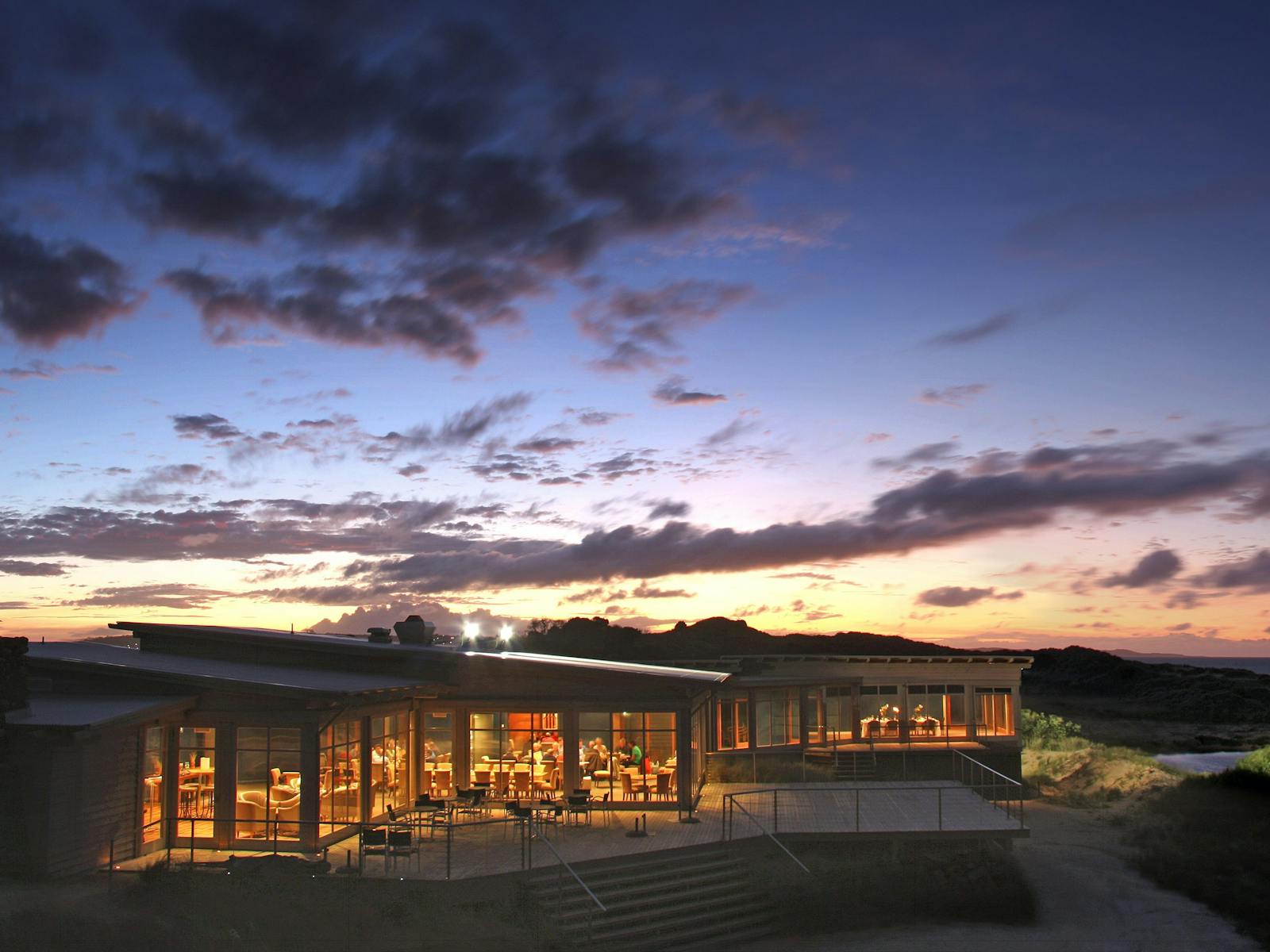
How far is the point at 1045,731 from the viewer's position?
1592 inches

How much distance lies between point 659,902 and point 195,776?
334 inches

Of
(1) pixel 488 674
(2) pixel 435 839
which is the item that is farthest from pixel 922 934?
(1) pixel 488 674

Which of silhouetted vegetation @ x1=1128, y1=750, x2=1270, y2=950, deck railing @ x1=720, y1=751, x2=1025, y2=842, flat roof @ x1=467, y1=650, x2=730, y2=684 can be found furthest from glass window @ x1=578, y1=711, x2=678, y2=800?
silhouetted vegetation @ x1=1128, y1=750, x2=1270, y2=950

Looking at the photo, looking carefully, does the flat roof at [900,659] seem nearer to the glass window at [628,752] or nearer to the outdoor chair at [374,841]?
the glass window at [628,752]

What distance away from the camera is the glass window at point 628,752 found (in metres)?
22.1

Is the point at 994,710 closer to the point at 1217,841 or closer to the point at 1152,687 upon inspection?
the point at 1217,841

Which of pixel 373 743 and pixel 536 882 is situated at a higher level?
pixel 373 743

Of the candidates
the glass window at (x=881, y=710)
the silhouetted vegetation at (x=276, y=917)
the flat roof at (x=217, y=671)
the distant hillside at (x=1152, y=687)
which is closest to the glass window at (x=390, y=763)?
the flat roof at (x=217, y=671)

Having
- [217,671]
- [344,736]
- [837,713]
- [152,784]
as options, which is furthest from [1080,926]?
[152,784]

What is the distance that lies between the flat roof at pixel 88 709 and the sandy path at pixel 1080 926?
10.5 m

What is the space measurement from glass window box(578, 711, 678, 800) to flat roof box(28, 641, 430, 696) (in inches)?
143

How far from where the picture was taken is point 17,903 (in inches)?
595

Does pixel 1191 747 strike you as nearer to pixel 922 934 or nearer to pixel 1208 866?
pixel 1208 866

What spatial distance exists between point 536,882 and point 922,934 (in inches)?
250
